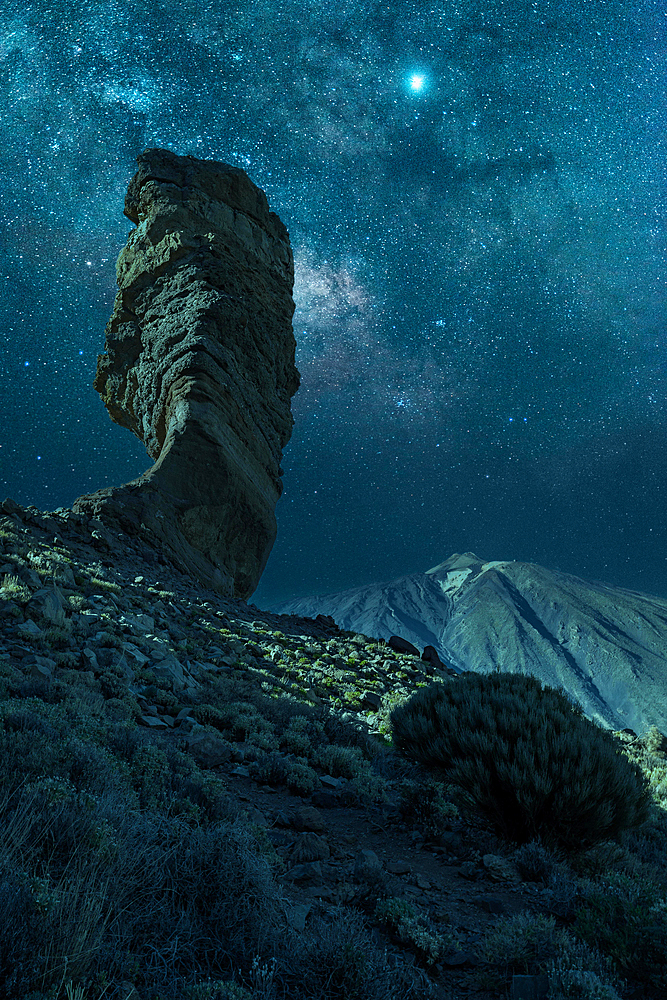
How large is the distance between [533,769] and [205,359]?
20.7 m

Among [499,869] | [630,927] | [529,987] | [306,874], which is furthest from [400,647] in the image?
[529,987]

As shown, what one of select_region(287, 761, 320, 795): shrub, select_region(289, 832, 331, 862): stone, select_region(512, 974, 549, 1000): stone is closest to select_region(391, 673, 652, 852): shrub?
select_region(287, 761, 320, 795): shrub

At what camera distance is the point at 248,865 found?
2842 mm

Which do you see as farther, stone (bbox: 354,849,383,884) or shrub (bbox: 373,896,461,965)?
stone (bbox: 354,849,383,884)

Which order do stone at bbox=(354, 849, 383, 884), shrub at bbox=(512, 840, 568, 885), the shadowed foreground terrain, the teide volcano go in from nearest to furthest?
the shadowed foreground terrain → stone at bbox=(354, 849, 383, 884) → shrub at bbox=(512, 840, 568, 885) → the teide volcano

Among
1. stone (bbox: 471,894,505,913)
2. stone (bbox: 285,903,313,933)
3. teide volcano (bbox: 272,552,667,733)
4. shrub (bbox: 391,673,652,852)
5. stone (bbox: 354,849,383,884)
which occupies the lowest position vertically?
stone (bbox: 285,903,313,933)

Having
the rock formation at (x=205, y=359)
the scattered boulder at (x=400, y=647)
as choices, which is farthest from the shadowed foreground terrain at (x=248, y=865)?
the rock formation at (x=205, y=359)

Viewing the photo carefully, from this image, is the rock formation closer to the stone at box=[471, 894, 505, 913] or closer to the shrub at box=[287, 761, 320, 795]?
the shrub at box=[287, 761, 320, 795]

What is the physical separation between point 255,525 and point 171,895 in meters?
20.0

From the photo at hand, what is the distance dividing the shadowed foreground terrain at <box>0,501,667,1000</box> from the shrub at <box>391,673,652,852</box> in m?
0.25

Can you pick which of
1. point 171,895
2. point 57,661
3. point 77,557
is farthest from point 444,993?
point 77,557

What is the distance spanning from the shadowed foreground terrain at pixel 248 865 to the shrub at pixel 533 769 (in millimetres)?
252

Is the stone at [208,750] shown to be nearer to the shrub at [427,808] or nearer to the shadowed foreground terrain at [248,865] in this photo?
the shadowed foreground terrain at [248,865]

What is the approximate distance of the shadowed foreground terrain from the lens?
2205mm
